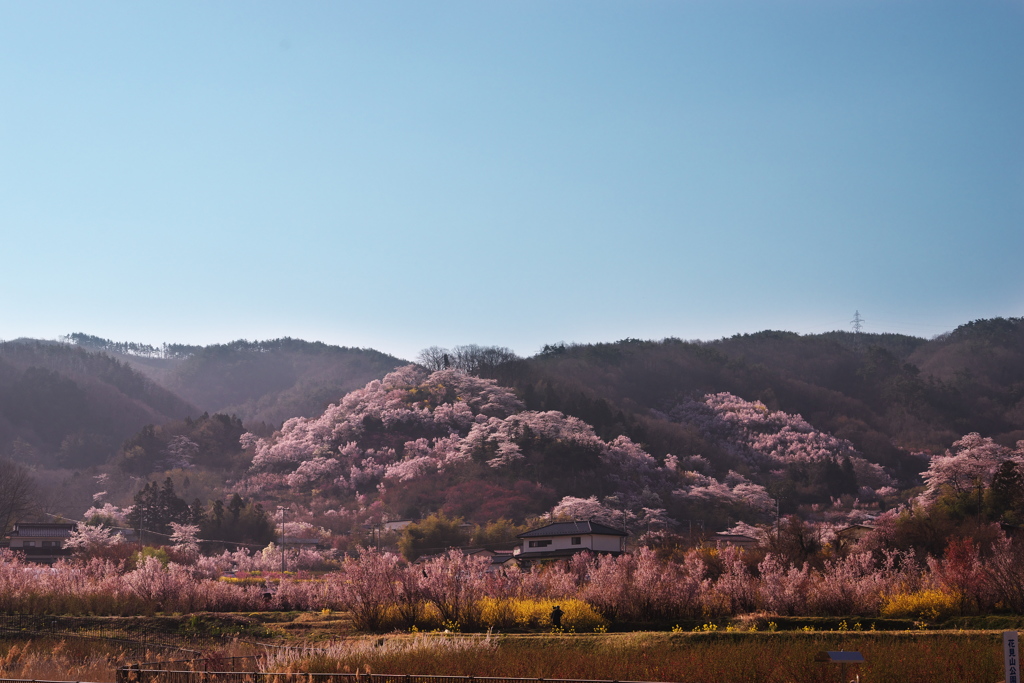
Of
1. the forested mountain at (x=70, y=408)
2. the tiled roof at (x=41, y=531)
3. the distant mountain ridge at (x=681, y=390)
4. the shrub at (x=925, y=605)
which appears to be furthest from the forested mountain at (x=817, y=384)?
the shrub at (x=925, y=605)

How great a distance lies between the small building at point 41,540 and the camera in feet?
218

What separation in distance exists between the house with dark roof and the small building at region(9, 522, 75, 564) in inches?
1350

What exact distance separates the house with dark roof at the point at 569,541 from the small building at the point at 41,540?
112 ft

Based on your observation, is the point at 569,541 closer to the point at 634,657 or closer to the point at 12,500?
the point at 634,657

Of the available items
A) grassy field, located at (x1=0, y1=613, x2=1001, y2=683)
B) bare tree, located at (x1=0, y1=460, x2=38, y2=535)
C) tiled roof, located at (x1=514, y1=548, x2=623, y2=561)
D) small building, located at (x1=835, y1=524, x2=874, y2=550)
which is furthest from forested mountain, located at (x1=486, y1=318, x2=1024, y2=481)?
grassy field, located at (x1=0, y1=613, x2=1001, y2=683)

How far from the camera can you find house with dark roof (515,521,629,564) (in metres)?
54.7

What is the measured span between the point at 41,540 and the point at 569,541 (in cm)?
4058

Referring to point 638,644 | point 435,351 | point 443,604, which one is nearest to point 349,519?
point 435,351

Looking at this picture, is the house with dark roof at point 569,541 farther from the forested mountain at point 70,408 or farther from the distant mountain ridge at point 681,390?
the forested mountain at point 70,408

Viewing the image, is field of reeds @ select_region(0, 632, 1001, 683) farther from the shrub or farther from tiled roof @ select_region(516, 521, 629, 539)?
tiled roof @ select_region(516, 521, 629, 539)

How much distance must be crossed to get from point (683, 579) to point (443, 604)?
751 cm

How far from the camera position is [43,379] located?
14888 cm

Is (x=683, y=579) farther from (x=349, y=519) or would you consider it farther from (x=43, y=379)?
(x=43, y=379)

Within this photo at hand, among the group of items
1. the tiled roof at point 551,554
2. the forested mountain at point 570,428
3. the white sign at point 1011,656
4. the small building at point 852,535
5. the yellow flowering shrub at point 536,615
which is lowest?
the tiled roof at point 551,554
